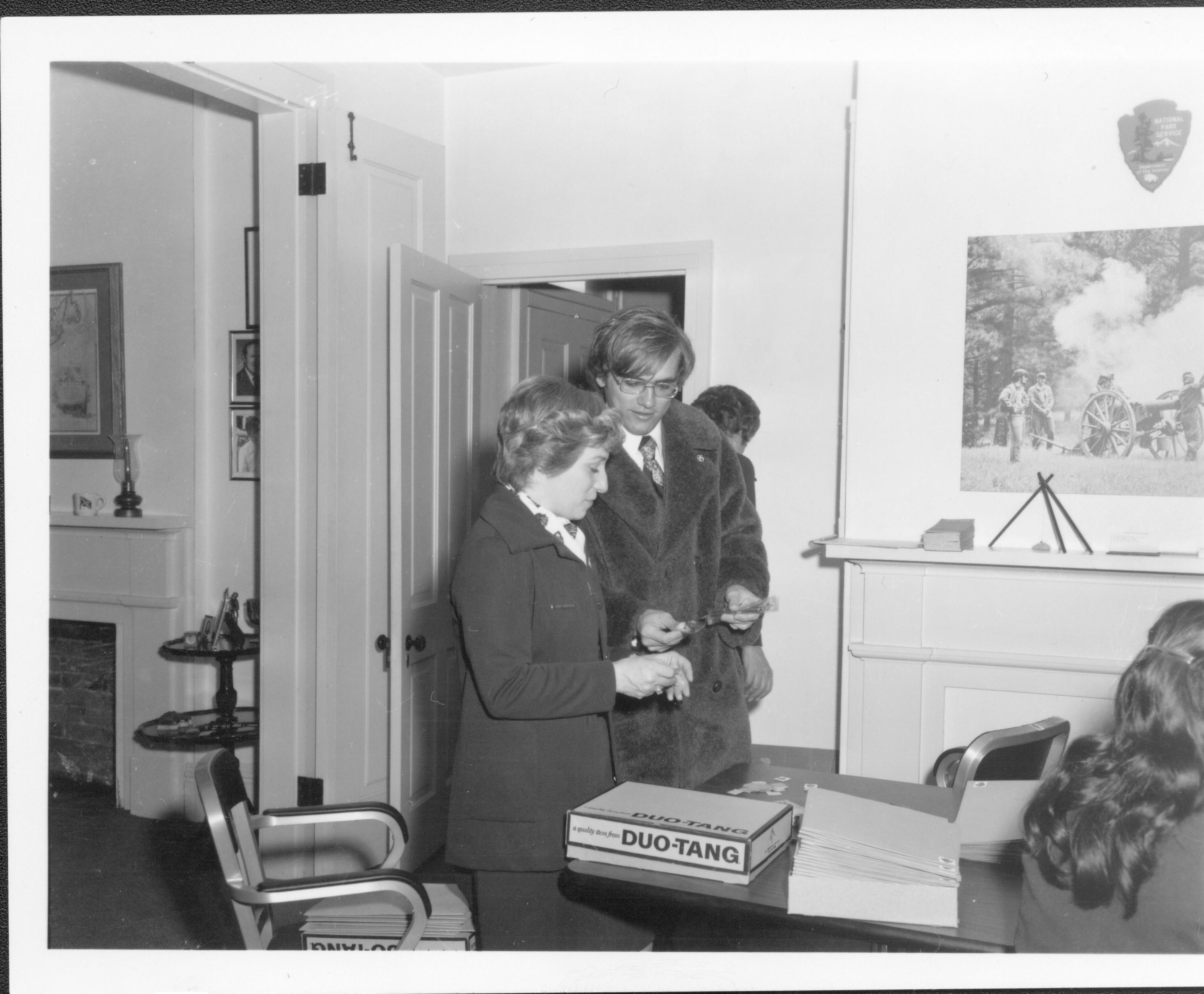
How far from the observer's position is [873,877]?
149 cm

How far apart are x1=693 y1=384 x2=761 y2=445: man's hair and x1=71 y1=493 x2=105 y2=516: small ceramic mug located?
2725mm

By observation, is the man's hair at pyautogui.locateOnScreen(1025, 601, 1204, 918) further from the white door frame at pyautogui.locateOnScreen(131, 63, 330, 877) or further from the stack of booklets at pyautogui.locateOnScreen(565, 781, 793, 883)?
the white door frame at pyautogui.locateOnScreen(131, 63, 330, 877)

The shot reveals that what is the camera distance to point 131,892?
11.6ft

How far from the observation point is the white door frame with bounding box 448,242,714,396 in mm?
4105

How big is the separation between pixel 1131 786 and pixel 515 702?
1002 millimetres

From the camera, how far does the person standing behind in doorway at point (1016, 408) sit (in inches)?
128

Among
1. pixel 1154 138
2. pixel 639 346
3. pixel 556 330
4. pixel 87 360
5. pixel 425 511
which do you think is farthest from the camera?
pixel 556 330

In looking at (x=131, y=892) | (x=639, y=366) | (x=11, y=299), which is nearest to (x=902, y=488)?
(x=639, y=366)

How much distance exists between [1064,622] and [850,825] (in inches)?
75.2

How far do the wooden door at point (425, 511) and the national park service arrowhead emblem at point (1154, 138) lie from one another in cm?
242

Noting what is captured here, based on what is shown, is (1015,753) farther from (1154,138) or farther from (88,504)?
(88,504)

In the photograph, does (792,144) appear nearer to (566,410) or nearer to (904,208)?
(904,208)

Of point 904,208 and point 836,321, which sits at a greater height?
point 904,208

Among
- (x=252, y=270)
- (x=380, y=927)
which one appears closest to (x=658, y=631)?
(x=380, y=927)
